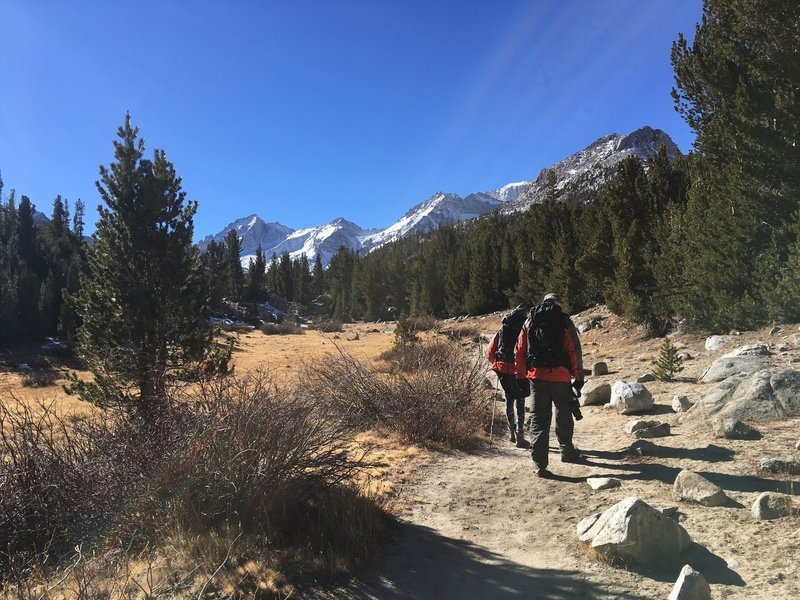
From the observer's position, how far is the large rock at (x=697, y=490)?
4199 millimetres

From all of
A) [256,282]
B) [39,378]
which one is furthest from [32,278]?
[256,282]

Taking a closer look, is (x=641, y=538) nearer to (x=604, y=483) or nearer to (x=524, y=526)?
(x=524, y=526)

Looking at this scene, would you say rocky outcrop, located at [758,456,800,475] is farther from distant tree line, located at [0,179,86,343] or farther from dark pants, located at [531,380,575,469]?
distant tree line, located at [0,179,86,343]

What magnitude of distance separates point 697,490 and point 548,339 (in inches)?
83.2

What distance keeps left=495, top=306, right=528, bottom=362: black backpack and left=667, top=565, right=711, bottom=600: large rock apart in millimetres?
4676

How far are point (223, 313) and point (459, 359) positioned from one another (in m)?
62.1

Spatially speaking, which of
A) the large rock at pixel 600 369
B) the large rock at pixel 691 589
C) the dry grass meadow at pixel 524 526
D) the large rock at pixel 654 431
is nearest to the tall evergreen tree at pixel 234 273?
the large rock at pixel 600 369

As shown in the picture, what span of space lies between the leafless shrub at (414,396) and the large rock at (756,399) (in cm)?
344

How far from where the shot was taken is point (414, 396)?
873 cm

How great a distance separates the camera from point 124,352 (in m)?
8.91

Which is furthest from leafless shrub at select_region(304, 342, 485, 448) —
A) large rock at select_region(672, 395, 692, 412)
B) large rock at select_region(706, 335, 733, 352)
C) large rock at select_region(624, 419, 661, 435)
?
large rock at select_region(706, 335, 733, 352)

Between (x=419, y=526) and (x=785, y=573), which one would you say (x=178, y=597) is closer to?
(x=419, y=526)

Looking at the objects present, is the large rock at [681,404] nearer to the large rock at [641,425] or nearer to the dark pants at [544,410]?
the large rock at [641,425]

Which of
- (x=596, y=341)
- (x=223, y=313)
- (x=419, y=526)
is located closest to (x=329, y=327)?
(x=223, y=313)
